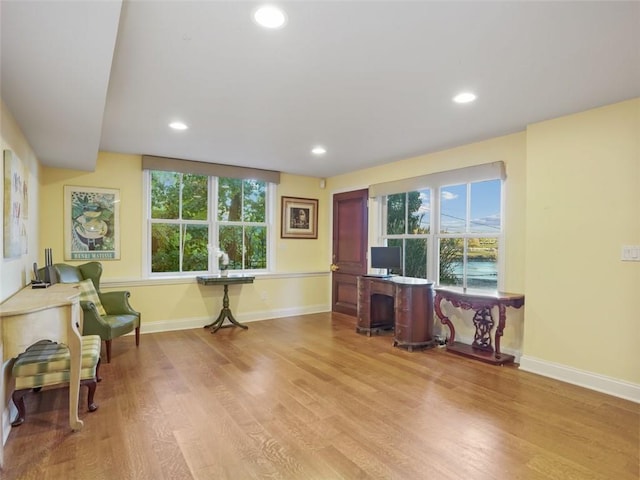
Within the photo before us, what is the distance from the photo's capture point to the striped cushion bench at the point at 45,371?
2215 mm

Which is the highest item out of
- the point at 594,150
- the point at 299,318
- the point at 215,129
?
the point at 215,129

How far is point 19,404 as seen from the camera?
2285mm

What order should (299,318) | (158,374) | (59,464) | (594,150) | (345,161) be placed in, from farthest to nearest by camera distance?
(299,318) < (345,161) < (158,374) < (594,150) < (59,464)

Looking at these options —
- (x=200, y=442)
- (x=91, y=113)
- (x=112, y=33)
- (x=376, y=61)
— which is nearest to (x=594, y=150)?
(x=376, y=61)

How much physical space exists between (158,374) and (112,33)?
8.80 feet

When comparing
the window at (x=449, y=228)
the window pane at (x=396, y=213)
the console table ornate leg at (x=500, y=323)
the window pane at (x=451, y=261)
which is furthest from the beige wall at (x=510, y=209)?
the window pane at (x=396, y=213)

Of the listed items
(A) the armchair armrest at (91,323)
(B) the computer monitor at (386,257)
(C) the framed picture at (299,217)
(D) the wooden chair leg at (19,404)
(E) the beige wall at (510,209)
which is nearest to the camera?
(D) the wooden chair leg at (19,404)

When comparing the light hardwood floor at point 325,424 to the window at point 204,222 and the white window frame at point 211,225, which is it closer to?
the white window frame at point 211,225

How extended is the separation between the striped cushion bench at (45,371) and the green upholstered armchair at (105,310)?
2.63 ft

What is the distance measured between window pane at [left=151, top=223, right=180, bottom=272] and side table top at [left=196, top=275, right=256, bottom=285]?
0.44 metres

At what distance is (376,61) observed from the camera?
2.17 meters

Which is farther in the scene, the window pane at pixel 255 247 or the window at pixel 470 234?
the window pane at pixel 255 247

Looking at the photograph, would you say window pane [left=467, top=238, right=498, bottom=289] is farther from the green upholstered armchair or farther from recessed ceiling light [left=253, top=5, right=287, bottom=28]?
the green upholstered armchair

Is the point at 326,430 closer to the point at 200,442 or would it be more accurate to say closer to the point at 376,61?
the point at 200,442
